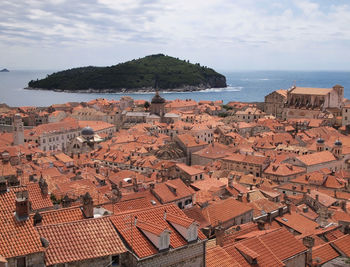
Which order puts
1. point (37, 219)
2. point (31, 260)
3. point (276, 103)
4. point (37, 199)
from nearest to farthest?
point (31, 260)
point (37, 219)
point (37, 199)
point (276, 103)

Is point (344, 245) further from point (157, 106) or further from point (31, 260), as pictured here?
point (157, 106)

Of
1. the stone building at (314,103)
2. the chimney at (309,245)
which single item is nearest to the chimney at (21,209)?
the chimney at (309,245)

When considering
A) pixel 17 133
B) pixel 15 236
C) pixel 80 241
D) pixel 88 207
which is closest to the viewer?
pixel 15 236

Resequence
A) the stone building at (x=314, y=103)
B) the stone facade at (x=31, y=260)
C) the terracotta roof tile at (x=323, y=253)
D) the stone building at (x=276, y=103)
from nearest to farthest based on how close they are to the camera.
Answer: the stone facade at (x=31, y=260) < the terracotta roof tile at (x=323, y=253) < the stone building at (x=314, y=103) < the stone building at (x=276, y=103)

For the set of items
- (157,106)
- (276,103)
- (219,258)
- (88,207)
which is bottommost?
(276,103)

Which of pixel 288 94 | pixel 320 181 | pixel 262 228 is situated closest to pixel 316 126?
pixel 288 94

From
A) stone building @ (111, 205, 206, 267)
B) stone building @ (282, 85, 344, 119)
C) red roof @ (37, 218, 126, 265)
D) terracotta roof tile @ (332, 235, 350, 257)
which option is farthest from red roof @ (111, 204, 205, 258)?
stone building @ (282, 85, 344, 119)

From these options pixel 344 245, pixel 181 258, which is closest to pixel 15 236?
pixel 181 258

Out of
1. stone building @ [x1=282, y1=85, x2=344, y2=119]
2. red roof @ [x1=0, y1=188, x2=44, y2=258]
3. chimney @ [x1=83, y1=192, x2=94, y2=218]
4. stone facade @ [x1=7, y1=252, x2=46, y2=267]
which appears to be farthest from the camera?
stone building @ [x1=282, y1=85, x2=344, y2=119]

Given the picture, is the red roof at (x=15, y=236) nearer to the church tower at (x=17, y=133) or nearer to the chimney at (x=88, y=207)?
the chimney at (x=88, y=207)

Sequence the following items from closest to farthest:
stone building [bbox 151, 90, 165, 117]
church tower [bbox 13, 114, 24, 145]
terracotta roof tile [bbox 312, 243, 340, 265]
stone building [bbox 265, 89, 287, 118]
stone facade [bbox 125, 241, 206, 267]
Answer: stone facade [bbox 125, 241, 206, 267]
terracotta roof tile [bbox 312, 243, 340, 265]
church tower [bbox 13, 114, 24, 145]
stone building [bbox 151, 90, 165, 117]
stone building [bbox 265, 89, 287, 118]

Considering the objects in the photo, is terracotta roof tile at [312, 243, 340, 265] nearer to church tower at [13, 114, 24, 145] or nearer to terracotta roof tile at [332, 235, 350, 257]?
terracotta roof tile at [332, 235, 350, 257]
